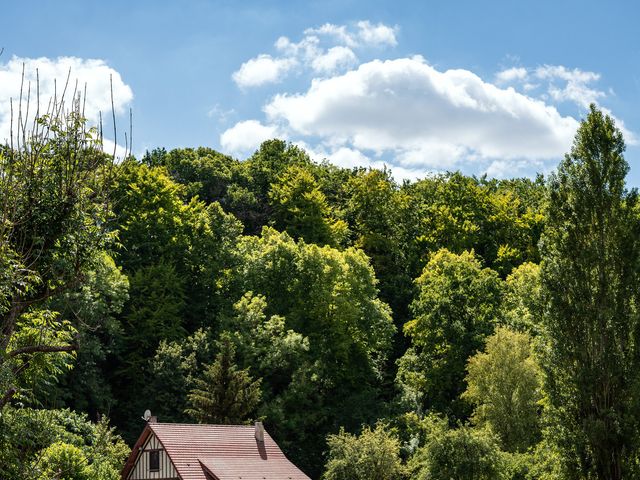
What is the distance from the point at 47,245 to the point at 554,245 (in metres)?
16.2

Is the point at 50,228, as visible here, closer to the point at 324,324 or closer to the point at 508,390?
the point at 508,390

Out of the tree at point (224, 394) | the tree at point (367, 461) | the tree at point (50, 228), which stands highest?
the tree at point (50, 228)

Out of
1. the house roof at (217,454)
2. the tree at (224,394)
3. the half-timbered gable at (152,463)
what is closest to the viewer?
the house roof at (217,454)

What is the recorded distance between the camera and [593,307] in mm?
26203

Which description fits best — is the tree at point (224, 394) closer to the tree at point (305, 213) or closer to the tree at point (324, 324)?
the tree at point (324, 324)

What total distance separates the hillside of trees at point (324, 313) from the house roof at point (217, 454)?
7.10 feet

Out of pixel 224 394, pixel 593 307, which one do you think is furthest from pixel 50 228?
pixel 224 394

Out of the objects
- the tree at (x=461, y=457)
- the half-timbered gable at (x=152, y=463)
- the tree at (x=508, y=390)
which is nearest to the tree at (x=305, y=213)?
the tree at (x=508, y=390)

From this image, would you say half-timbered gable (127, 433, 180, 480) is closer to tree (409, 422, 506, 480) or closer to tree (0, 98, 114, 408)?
tree (409, 422, 506, 480)

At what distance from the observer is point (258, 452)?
38.5m

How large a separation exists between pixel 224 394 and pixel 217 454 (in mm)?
6684

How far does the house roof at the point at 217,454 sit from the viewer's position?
36.3 metres

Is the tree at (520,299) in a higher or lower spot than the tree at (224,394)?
higher

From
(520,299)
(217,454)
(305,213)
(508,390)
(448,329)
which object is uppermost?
(305,213)
